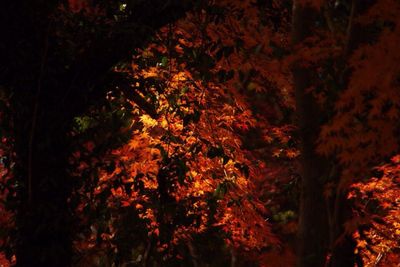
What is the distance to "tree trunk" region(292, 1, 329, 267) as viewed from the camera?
625cm

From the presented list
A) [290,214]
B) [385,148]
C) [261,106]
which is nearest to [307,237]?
[385,148]

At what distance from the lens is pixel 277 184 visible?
52.7 feet

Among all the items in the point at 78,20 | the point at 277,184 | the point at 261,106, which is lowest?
the point at 78,20

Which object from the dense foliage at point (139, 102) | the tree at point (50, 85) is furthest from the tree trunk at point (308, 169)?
the tree at point (50, 85)

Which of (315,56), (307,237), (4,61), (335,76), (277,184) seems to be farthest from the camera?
(277,184)

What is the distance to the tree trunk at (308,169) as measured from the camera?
20.5 ft

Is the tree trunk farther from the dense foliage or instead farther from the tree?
the tree

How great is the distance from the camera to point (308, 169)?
6.38 meters

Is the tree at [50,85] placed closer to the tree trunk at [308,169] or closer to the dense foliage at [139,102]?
the dense foliage at [139,102]

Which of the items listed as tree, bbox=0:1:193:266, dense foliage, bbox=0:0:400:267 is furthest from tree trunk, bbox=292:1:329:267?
tree, bbox=0:1:193:266

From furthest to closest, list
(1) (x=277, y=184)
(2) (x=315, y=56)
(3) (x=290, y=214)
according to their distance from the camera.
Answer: (1) (x=277, y=184) → (3) (x=290, y=214) → (2) (x=315, y=56)

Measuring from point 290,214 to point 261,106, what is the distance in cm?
512

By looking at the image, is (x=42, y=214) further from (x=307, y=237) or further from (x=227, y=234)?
(x=227, y=234)

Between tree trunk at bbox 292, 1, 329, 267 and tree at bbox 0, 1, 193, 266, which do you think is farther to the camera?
tree trunk at bbox 292, 1, 329, 267
